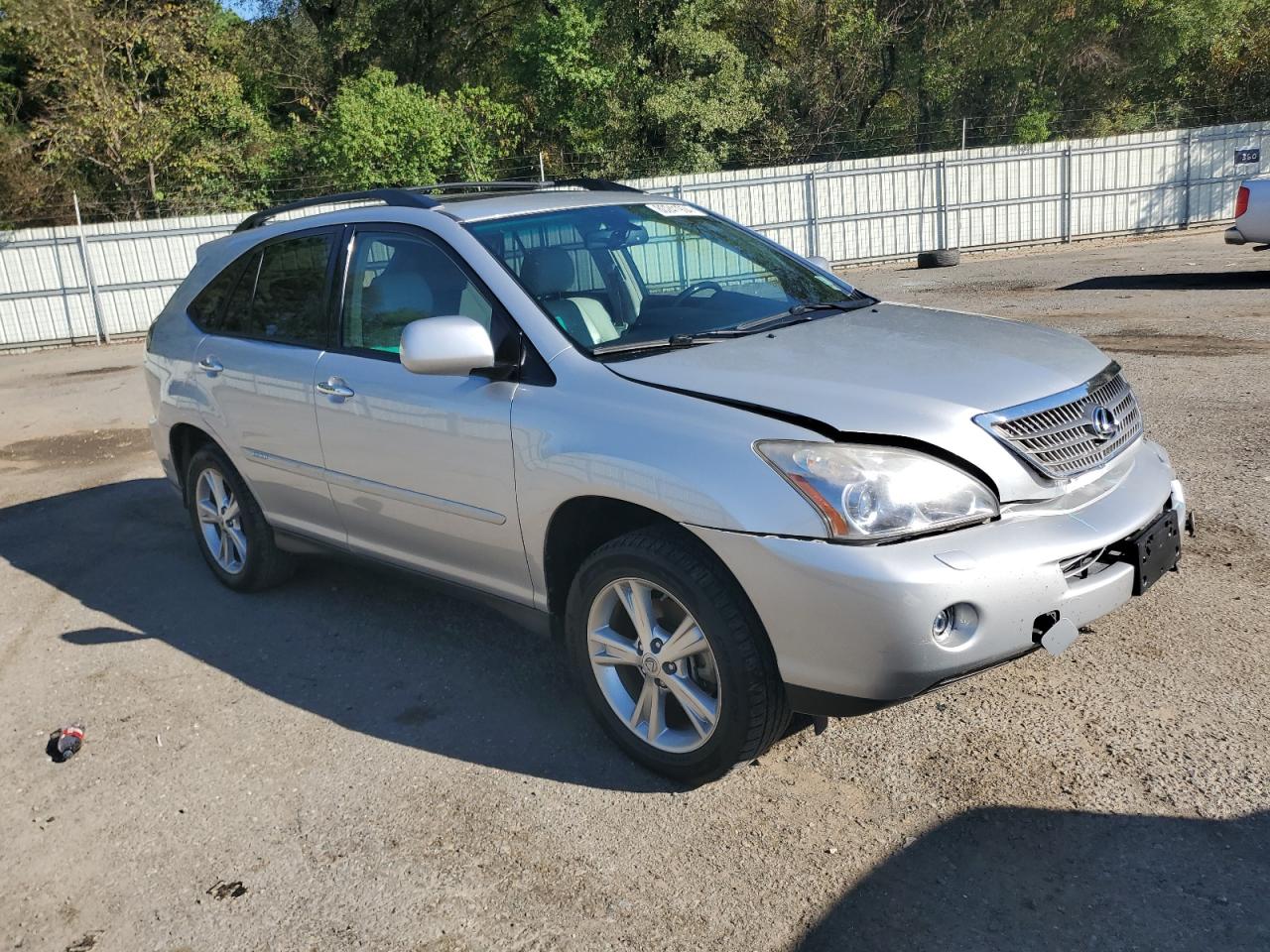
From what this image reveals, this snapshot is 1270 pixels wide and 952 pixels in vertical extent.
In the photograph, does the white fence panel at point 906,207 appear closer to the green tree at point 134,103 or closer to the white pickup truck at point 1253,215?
the green tree at point 134,103

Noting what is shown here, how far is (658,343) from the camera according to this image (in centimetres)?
380

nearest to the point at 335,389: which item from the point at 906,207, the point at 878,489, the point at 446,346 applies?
the point at 446,346

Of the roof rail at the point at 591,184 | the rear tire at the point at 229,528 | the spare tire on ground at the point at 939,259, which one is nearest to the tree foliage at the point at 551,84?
the spare tire on ground at the point at 939,259

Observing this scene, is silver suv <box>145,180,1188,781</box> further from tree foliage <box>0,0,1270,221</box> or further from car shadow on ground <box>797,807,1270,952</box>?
tree foliage <box>0,0,1270,221</box>

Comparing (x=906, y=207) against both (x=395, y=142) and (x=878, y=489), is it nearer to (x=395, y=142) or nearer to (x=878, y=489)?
(x=395, y=142)

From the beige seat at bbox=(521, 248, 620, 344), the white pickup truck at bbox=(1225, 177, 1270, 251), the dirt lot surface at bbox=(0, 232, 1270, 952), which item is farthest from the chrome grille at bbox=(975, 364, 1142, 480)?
the white pickup truck at bbox=(1225, 177, 1270, 251)

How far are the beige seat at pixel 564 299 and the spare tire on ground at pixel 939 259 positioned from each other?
1855 centimetres

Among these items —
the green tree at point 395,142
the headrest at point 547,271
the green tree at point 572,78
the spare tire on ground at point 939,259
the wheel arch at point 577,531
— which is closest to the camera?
the wheel arch at point 577,531

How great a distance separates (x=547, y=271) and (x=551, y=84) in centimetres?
2877

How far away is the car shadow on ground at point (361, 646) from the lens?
3.89 meters

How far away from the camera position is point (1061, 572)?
10.1 ft

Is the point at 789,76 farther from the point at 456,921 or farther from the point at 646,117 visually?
the point at 456,921

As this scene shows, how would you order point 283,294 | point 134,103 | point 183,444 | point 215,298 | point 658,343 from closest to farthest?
point 658,343 → point 283,294 → point 215,298 → point 183,444 → point 134,103

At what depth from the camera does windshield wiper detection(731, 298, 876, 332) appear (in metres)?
4.02
